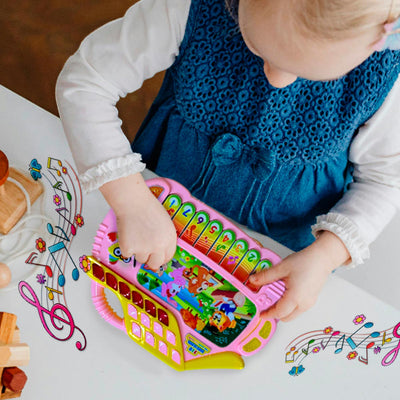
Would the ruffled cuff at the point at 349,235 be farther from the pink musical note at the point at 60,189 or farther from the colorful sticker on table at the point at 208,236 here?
the pink musical note at the point at 60,189

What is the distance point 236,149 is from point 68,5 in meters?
0.91

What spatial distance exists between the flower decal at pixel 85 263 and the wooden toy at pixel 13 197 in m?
0.09

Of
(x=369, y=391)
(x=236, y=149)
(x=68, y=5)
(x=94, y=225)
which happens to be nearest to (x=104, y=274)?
(x=94, y=225)

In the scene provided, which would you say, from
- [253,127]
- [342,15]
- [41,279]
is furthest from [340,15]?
[41,279]

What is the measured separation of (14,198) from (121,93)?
0.18 metres

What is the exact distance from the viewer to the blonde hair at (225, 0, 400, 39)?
33 cm

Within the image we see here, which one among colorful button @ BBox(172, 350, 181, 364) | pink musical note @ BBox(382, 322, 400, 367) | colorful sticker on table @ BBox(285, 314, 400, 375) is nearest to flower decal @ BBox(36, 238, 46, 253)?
colorful button @ BBox(172, 350, 181, 364)

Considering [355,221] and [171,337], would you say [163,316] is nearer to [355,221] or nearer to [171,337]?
[171,337]

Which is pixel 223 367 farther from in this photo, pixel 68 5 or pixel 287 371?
pixel 68 5

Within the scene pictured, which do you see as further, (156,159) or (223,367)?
(156,159)

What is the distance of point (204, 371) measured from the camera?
556 millimetres

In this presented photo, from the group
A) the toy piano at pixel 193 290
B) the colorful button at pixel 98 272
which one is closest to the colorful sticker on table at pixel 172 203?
the toy piano at pixel 193 290

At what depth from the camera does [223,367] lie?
551mm

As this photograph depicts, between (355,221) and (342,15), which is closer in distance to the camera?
(342,15)
